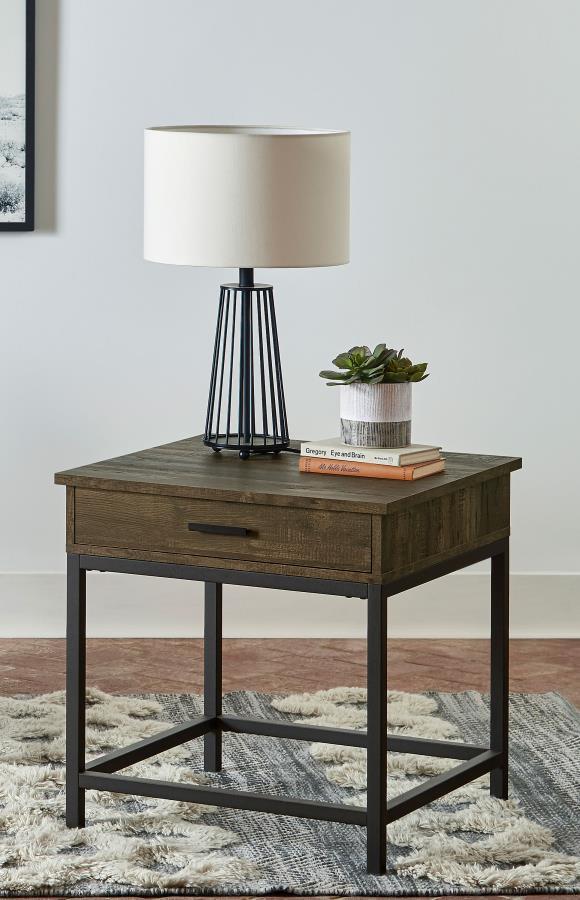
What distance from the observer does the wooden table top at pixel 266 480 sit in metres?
2.84

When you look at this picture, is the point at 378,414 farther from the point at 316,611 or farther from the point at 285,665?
the point at 316,611

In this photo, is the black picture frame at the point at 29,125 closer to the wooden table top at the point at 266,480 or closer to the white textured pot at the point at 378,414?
the wooden table top at the point at 266,480

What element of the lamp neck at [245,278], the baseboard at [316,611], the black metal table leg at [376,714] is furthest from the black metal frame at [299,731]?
the baseboard at [316,611]

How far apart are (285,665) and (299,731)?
1.07m

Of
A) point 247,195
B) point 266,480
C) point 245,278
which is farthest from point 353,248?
point 266,480

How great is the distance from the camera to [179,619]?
4832mm

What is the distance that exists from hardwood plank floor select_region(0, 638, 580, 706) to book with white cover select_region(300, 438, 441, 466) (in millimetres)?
1305

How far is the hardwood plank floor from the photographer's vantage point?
4270 mm

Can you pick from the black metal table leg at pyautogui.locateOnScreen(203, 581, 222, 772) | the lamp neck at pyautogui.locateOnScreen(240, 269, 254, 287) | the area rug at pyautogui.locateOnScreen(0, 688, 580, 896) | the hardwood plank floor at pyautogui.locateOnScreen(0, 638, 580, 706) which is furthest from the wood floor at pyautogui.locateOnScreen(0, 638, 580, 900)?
the lamp neck at pyautogui.locateOnScreen(240, 269, 254, 287)

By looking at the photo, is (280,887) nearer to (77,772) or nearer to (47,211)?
(77,772)

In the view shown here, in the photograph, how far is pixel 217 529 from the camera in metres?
2.91

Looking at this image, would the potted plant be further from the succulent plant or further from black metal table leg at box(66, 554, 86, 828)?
black metal table leg at box(66, 554, 86, 828)

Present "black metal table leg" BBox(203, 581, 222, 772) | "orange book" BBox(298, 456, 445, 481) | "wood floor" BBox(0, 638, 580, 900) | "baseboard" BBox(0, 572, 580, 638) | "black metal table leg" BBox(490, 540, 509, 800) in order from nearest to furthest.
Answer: "orange book" BBox(298, 456, 445, 481) → "black metal table leg" BBox(490, 540, 509, 800) → "black metal table leg" BBox(203, 581, 222, 772) → "wood floor" BBox(0, 638, 580, 900) → "baseboard" BBox(0, 572, 580, 638)

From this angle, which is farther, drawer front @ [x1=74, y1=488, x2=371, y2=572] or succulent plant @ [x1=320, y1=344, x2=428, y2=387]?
succulent plant @ [x1=320, y1=344, x2=428, y2=387]
